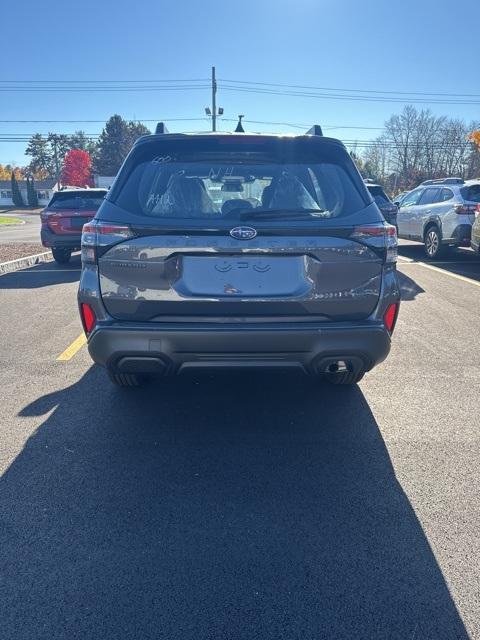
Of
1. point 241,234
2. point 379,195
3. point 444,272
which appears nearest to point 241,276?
point 241,234

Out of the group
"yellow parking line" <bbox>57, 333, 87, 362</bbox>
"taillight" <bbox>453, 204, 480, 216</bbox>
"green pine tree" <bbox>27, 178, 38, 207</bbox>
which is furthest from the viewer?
"green pine tree" <bbox>27, 178, 38, 207</bbox>

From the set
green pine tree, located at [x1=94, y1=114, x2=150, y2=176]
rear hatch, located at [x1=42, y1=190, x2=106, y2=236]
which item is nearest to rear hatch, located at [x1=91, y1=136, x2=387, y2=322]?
rear hatch, located at [x1=42, y1=190, x2=106, y2=236]

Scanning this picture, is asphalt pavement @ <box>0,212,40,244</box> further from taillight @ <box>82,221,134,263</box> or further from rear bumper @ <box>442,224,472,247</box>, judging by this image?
taillight @ <box>82,221,134,263</box>

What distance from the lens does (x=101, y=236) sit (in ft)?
8.99

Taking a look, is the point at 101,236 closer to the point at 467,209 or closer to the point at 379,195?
the point at 379,195

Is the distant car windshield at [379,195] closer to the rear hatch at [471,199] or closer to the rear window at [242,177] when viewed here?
the rear hatch at [471,199]

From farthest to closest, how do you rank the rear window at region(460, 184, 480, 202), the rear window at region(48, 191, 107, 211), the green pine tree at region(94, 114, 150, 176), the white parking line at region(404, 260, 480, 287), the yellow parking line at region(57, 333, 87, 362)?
the green pine tree at region(94, 114, 150, 176)
the rear window at region(48, 191, 107, 211)
the rear window at region(460, 184, 480, 202)
the white parking line at region(404, 260, 480, 287)
the yellow parking line at region(57, 333, 87, 362)

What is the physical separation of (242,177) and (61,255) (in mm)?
9082

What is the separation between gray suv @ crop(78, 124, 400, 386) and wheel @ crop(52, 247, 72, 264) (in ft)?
28.8

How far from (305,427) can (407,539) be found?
1.17 metres

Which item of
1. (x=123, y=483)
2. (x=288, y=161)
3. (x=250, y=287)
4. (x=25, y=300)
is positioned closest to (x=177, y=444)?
(x=123, y=483)

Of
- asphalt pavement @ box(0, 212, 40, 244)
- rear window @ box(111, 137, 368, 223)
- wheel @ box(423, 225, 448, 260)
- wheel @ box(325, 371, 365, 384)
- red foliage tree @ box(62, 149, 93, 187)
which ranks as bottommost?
asphalt pavement @ box(0, 212, 40, 244)

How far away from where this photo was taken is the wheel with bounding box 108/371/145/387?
3.62 m

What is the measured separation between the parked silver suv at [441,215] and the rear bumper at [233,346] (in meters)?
8.46
